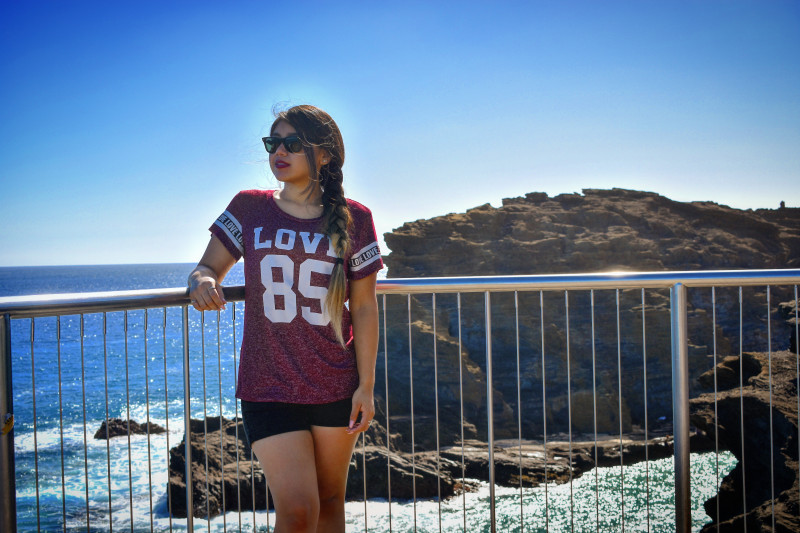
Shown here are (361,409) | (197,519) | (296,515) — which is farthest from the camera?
(197,519)

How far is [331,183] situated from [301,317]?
55 centimetres

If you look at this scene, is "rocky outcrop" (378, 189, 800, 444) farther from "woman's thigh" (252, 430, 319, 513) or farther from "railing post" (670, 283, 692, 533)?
"woman's thigh" (252, 430, 319, 513)

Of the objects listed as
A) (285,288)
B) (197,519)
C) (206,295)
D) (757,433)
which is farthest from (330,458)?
(197,519)

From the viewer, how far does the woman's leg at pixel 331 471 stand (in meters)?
2.20

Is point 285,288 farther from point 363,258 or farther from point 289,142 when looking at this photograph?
point 289,142

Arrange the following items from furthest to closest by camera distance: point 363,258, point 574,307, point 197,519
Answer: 1. point 574,307
2. point 197,519
3. point 363,258

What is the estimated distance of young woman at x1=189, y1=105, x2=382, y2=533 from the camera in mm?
2111

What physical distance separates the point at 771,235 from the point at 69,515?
142 ft

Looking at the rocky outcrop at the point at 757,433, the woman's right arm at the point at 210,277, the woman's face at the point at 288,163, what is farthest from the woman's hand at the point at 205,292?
the rocky outcrop at the point at 757,433

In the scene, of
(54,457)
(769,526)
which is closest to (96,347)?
(54,457)

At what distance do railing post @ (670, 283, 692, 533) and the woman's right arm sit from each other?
2228 mm

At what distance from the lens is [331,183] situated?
238cm

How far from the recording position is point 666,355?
98.3 ft

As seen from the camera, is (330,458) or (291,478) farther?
(330,458)
